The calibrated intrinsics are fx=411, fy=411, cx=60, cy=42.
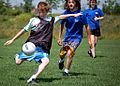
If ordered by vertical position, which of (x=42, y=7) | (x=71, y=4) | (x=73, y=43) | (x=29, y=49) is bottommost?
(x=73, y=43)

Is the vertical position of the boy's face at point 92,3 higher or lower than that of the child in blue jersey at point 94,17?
higher

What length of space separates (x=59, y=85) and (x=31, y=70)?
2507mm

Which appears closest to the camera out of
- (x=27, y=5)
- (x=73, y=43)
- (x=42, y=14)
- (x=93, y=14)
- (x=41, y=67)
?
(x=41, y=67)

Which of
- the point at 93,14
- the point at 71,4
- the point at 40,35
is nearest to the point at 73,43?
the point at 71,4

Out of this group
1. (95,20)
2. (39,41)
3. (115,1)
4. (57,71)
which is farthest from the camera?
(115,1)

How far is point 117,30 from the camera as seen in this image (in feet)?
130

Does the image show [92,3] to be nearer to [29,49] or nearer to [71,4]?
[71,4]

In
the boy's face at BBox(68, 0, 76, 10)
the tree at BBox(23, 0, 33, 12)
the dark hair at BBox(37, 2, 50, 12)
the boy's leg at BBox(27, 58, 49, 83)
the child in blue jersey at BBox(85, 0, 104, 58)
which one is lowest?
the tree at BBox(23, 0, 33, 12)

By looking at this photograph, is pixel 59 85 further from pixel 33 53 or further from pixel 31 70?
pixel 31 70

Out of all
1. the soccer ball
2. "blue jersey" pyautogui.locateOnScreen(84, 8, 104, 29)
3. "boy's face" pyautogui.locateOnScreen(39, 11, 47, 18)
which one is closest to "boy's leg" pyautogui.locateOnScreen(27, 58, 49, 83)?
the soccer ball

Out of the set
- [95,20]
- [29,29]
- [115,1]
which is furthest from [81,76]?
[115,1]

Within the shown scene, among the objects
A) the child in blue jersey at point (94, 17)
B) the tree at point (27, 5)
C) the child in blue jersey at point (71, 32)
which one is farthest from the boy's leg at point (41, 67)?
the tree at point (27, 5)

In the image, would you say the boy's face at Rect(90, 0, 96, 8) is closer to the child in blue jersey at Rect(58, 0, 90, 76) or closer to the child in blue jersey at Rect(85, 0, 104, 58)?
the child in blue jersey at Rect(85, 0, 104, 58)

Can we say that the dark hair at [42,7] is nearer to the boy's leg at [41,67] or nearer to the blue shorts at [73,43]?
the boy's leg at [41,67]
